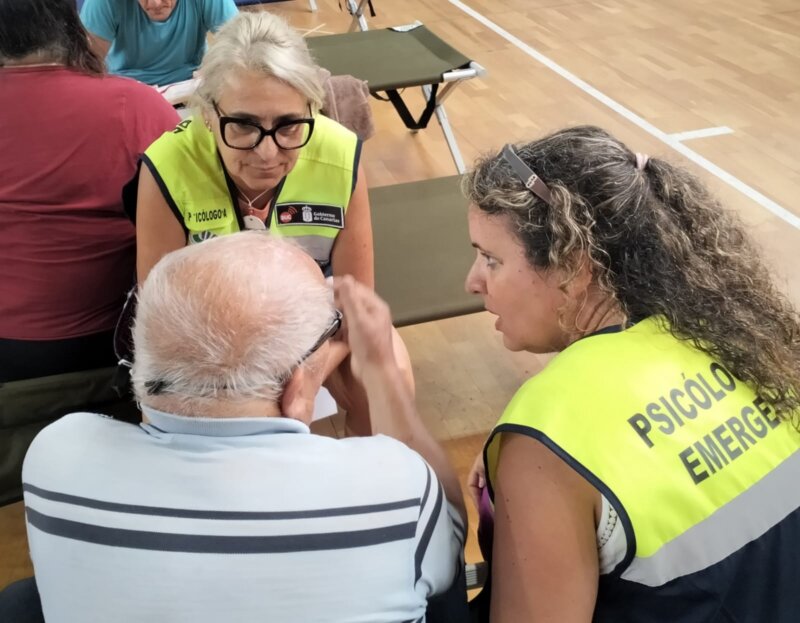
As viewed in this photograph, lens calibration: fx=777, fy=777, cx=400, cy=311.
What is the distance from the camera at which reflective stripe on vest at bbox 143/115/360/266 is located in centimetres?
181

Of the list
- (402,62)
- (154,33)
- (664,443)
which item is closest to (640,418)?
(664,443)

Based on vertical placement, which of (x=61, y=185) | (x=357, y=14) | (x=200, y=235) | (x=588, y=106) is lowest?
(x=588, y=106)

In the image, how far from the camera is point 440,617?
3.47ft

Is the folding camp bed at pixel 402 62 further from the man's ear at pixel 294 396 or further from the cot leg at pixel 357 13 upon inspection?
the man's ear at pixel 294 396

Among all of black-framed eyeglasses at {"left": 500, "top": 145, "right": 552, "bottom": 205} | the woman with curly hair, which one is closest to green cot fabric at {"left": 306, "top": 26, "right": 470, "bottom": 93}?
black-framed eyeglasses at {"left": 500, "top": 145, "right": 552, "bottom": 205}

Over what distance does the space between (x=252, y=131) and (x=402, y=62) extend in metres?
2.10

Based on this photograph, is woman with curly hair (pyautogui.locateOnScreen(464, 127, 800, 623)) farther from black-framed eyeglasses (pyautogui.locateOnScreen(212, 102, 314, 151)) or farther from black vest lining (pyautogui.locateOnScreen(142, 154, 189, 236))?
black vest lining (pyautogui.locateOnScreen(142, 154, 189, 236))

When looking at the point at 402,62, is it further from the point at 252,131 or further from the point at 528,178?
the point at 528,178

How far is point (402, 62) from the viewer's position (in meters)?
3.65

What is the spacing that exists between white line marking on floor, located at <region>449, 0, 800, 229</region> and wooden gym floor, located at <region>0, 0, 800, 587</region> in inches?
0.4

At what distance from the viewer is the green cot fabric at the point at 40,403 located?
1636 mm

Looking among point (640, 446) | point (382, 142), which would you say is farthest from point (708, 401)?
point (382, 142)

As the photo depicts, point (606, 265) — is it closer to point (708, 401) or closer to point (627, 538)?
point (708, 401)

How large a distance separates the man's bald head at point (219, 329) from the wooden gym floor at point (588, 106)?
1250mm
